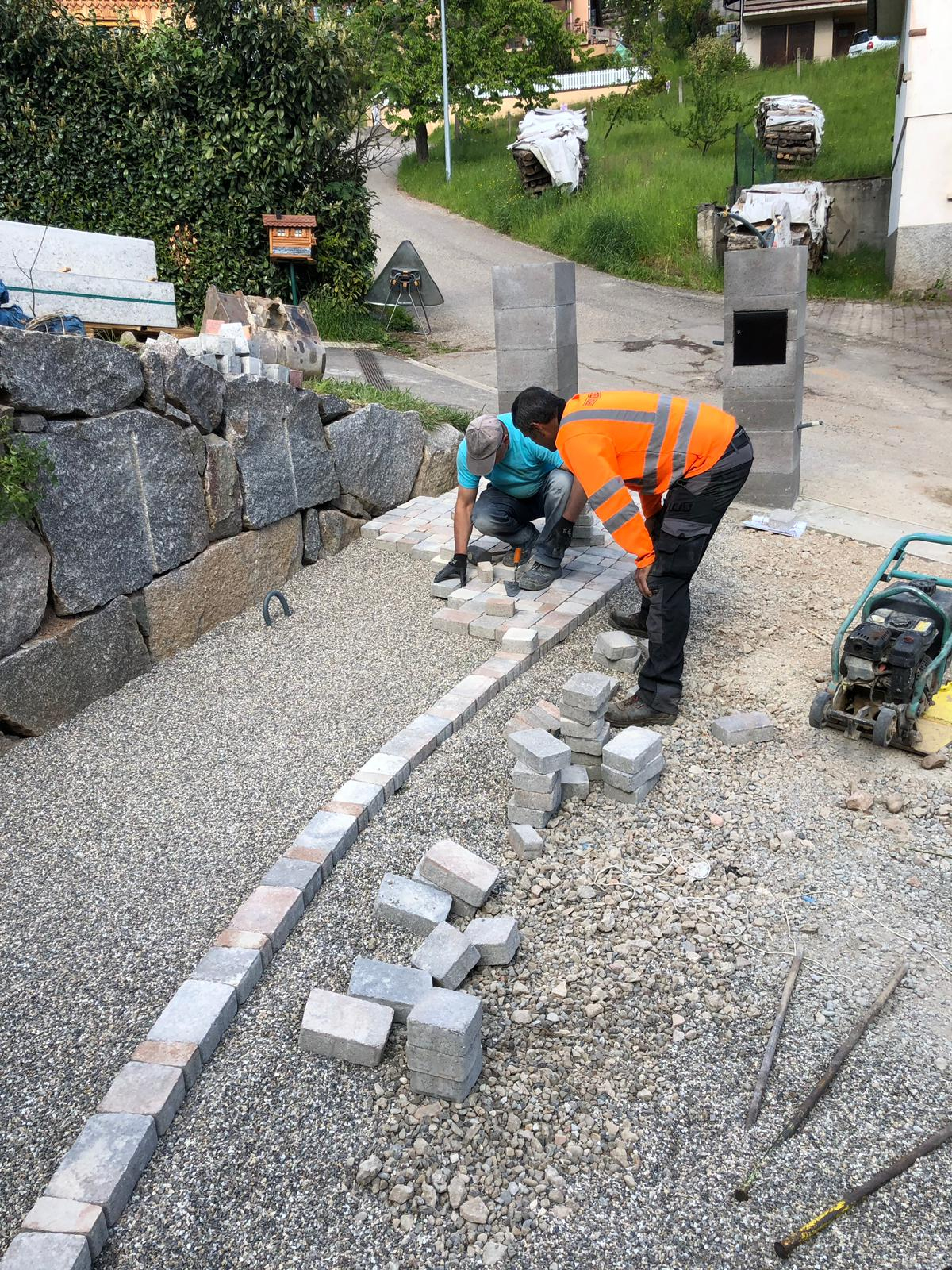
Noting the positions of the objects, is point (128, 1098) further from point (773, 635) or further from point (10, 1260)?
point (773, 635)

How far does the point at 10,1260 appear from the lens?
8.36ft

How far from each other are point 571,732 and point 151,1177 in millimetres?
2453

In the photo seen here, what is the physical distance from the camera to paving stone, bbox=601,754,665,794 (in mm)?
4332

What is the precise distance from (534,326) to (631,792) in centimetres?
389

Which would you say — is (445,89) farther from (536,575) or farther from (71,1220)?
(71,1220)

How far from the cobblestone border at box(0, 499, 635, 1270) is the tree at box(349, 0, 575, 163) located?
2696 cm

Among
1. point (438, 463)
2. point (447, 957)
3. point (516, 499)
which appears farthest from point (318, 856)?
point (438, 463)

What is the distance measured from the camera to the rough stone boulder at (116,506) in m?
5.30

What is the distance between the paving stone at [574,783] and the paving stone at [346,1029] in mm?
1470

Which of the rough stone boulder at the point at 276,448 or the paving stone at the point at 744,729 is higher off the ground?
the rough stone boulder at the point at 276,448

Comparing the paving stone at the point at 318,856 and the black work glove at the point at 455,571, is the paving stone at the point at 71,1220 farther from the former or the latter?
the black work glove at the point at 455,571

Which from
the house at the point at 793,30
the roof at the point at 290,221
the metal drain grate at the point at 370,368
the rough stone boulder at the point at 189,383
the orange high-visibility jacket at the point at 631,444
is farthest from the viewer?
the house at the point at 793,30

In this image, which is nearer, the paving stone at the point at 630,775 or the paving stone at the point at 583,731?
the paving stone at the point at 630,775

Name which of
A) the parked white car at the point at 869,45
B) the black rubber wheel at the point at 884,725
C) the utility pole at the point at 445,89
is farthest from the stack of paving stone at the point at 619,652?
the parked white car at the point at 869,45
